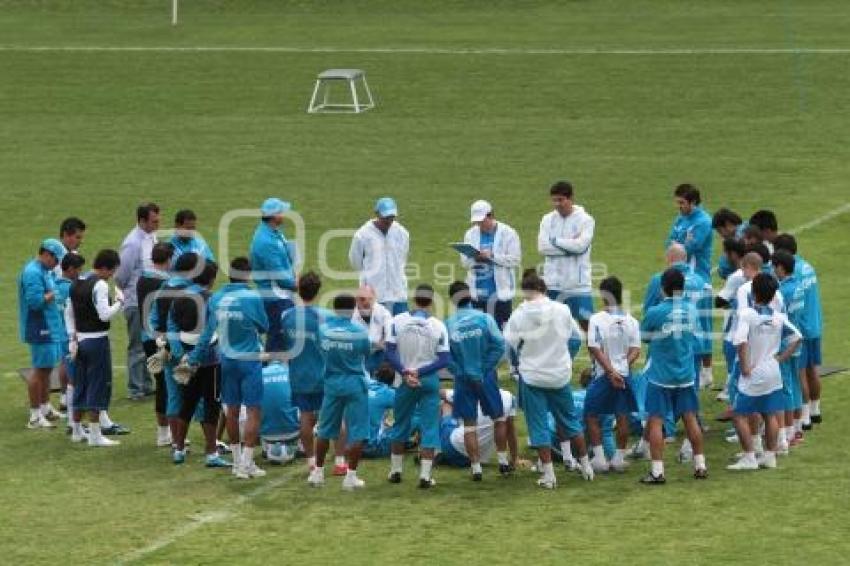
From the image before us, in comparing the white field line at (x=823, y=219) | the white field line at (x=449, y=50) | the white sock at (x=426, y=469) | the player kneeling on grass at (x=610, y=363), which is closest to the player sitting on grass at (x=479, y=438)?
the white sock at (x=426, y=469)

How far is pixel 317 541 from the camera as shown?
1605 centimetres

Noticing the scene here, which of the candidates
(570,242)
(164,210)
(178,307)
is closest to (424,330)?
(178,307)

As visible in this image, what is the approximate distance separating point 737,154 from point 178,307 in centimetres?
1981

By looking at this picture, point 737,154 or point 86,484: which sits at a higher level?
point 737,154

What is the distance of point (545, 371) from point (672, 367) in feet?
3.86

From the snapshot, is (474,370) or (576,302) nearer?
(474,370)

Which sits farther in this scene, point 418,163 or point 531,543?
point 418,163

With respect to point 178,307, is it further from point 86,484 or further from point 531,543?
point 531,543

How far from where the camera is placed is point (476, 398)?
59.3ft

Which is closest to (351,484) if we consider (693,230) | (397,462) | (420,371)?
(397,462)

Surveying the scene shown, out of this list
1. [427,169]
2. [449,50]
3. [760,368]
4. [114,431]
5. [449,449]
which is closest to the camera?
[760,368]

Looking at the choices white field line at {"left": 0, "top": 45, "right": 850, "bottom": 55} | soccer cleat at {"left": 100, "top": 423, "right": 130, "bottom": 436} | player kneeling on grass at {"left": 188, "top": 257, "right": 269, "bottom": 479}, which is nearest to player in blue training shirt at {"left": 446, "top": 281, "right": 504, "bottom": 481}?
player kneeling on grass at {"left": 188, "top": 257, "right": 269, "bottom": 479}

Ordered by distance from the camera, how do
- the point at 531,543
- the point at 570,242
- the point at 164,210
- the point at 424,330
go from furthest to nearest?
the point at 164,210 < the point at 570,242 < the point at 424,330 < the point at 531,543

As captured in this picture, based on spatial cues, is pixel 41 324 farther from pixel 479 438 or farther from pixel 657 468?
pixel 657 468
